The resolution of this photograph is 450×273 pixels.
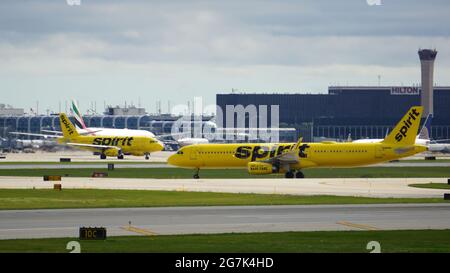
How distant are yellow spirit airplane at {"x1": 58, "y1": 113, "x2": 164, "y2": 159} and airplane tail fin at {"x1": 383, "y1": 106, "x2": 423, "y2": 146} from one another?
2385 inches

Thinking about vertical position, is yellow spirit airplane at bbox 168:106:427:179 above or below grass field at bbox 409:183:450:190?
above

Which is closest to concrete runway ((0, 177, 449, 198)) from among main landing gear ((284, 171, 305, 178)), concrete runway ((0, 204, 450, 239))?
main landing gear ((284, 171, 305, 178))

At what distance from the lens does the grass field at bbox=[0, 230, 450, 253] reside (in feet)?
115

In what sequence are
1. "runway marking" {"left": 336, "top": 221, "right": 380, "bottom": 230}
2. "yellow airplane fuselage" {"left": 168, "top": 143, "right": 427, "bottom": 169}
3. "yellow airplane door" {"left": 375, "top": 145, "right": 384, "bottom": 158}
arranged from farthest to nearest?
"yellow airplane door" {"left": 375, "top": 145, "right": 384, "bottom": 158} < "yellow airplane fuselage" {"left": 168, "top": 143, "right": 427, "bottom": 169} < "runway marking" {"left": 336, "top": 221, "right": 380, "bottom": 230}

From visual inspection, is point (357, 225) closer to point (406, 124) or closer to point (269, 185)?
point (269, 185)

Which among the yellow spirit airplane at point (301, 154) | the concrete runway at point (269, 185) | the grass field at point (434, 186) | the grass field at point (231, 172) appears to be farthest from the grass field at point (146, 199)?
the grass field at point (231, 172)

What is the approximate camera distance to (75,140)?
511ft

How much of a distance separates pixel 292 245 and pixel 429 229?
895cm

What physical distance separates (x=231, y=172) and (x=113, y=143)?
173 ft

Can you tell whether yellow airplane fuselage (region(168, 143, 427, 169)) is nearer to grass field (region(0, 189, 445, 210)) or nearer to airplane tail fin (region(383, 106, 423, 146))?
airplane tail fin (region(383, 106, 423, 146))

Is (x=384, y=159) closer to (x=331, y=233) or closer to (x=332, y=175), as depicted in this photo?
(x=332, y=175)

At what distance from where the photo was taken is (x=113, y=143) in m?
152

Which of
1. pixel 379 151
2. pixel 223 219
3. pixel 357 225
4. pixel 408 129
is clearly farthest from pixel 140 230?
pixel 379 151

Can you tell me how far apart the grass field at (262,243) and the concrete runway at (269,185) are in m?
26.1
